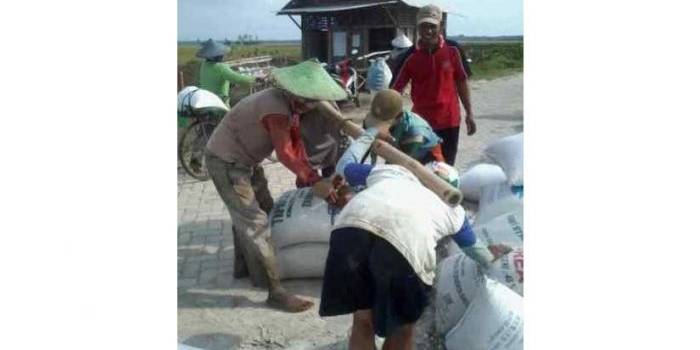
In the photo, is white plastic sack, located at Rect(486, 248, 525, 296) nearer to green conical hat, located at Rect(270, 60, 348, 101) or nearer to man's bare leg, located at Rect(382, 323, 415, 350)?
man's bare leg, located at Rect(382, 323, 415, 350)

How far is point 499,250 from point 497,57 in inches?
22.0

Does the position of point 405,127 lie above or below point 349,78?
below

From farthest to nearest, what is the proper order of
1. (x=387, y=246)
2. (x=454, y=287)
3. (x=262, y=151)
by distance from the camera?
(x=262, y=151) → (x=454, y=287) → (x=387, y=246)

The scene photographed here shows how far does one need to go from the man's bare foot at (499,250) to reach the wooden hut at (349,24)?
661 mm

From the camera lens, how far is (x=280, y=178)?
9.64 ft

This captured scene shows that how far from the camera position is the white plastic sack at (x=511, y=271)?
232 centimetres

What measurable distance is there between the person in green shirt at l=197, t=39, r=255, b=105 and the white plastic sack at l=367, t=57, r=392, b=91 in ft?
1.70

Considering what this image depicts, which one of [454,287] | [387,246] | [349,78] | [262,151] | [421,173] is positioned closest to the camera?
[387,246]

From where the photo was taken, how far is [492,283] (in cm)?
236

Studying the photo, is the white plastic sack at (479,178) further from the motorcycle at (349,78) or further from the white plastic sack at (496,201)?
the motorcycle at (349,78)

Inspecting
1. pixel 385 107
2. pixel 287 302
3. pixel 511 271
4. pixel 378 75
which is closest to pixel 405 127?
pixel 385 107

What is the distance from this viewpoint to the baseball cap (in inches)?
91.5

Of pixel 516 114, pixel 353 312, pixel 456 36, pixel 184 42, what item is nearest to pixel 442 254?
pixel 353 312

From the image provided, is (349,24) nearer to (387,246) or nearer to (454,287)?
(387,246)
